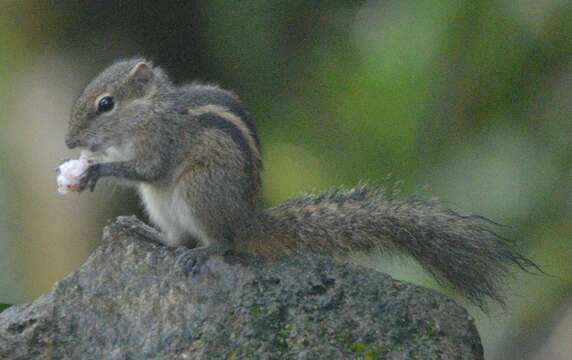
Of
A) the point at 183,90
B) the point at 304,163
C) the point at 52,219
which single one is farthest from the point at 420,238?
the point at 52,219

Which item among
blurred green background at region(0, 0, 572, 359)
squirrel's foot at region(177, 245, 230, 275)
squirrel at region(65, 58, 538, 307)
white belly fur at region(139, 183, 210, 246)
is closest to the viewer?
squirrel's foot at region(177, 245, 230, 275)

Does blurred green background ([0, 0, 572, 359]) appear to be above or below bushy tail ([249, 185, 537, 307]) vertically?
above

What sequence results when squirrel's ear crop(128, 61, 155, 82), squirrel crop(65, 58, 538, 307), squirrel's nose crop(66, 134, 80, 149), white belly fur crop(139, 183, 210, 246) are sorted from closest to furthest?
squirrel crop(65, 58, 538, 307) < white belly fur crop(139, 183, 210, 246) < squirrel's nose crop(66, 134, 80, 149) < squirrel's ear crop(128, 61, 155, 82)

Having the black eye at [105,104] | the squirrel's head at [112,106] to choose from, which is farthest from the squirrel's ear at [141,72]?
the black eye at [105,104]

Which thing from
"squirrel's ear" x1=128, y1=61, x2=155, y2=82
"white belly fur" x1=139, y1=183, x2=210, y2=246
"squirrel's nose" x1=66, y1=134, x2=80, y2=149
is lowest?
"white belly fur" x1=139, y1=183, x2=210, y2=246

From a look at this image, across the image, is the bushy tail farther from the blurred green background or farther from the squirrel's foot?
the blurred green background

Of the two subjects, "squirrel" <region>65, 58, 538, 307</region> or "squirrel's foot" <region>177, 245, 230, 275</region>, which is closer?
"squirrel's foot" <region>177, 245, 230, 275</region>

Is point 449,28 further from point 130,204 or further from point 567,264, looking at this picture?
point 130,204

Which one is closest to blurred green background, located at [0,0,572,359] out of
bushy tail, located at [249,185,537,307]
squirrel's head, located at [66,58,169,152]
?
bushy tail, located at [249,185,537,307]
